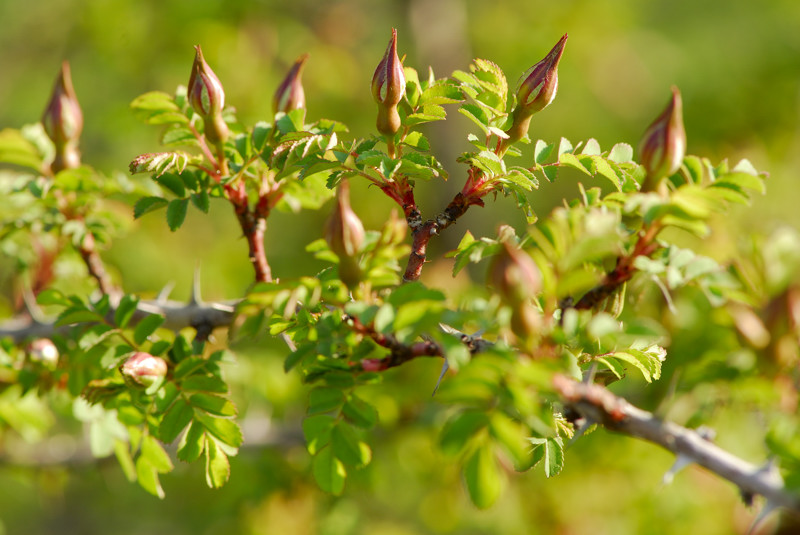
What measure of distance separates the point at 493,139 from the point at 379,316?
2.44 ft

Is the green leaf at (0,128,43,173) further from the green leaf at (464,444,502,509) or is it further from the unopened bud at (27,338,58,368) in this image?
the green leaf at (464,444,502,509)

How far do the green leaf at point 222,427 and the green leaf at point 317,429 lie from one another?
23cm

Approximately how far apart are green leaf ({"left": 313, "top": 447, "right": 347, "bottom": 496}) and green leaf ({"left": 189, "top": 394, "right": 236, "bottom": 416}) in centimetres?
25

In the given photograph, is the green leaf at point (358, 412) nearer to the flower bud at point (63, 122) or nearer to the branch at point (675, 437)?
the branch at point (675, 437)

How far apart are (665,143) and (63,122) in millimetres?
1793

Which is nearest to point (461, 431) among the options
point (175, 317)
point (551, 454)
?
point (551, 454)

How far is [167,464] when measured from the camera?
6.50 feet

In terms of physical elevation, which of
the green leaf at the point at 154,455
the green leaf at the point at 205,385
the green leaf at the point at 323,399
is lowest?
the green leaf at the point at 154,455

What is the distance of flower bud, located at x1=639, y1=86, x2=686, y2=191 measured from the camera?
1.44m

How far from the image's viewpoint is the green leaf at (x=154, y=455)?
6.51 ft

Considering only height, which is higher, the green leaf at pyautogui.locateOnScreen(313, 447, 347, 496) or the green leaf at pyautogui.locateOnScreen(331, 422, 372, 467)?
the green leaf at pyautogui.locateOnScreen(331, 422, 372, 467)

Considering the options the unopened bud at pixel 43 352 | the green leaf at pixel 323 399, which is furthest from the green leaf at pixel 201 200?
the unopened bud at pixel 43 352

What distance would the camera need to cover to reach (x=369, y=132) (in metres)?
5.79

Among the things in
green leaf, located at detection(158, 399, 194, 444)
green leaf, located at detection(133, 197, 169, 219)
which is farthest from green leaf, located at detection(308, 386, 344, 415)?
green leaf, located at detection(133, 197, 169, 219)
